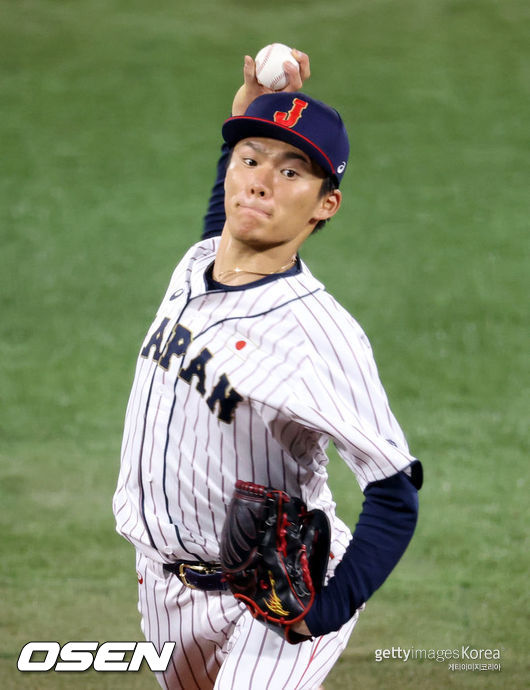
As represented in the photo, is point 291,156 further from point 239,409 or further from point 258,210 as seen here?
point 239,409

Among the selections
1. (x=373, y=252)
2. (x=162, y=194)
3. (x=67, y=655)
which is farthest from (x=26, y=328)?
(x=67, y=655)

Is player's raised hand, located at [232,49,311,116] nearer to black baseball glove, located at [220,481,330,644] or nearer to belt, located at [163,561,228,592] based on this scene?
black baseball glove, located at [220,481,330,644]

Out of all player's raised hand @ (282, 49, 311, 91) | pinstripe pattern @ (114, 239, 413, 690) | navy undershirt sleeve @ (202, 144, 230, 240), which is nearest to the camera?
pinstripe pattern @ (114, 239, 413, 690)

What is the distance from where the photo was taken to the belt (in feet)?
9.05

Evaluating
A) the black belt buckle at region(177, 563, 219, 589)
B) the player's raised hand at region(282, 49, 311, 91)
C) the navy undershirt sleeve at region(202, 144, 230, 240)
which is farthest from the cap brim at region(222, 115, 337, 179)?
the black belt buckle at region(177, 563, 219, 589)

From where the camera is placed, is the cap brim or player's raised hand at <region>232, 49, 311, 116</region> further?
player's raised hand at <region>232, 49, 311, 116</region>

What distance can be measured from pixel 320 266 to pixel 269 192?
622 cm

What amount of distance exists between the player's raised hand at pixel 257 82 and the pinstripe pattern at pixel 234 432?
51cm

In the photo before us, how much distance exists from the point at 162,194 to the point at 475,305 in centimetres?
340

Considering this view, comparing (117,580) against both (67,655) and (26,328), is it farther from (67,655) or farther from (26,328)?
(26,328)

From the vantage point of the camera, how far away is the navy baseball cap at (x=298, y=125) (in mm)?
2623

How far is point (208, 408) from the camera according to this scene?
2.60 metres

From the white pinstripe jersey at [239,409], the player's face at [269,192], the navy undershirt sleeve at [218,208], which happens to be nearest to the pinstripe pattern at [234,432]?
the white pinstripe jersey at [239,409]

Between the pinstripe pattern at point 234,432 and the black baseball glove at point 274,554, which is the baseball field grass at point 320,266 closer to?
the pinstripe pattern at point 234,432
